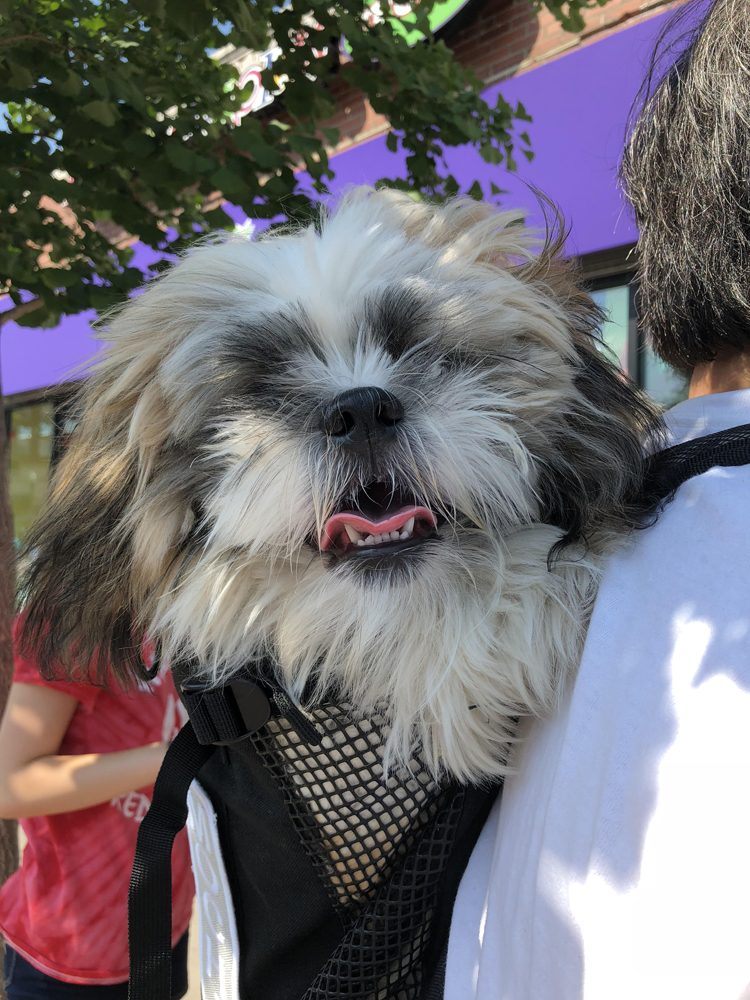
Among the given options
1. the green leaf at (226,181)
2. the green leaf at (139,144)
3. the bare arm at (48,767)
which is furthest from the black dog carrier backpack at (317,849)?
the green leaf at (139,144)

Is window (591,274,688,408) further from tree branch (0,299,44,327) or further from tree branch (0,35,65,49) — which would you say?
tree branch (0,35,65,49)

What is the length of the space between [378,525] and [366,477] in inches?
Answer: 3.2

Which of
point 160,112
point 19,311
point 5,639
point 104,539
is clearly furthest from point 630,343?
point 104,539

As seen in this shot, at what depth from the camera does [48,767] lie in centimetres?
196

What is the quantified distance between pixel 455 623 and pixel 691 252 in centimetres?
65

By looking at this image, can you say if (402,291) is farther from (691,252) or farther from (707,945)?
(707,945)

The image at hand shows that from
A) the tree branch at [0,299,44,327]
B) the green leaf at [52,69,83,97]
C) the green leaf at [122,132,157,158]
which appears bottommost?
the tree branch at [0,299,44,327]

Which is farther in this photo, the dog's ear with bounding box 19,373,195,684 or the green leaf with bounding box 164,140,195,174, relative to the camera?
the green leaf with bounding box 164,140,195,174

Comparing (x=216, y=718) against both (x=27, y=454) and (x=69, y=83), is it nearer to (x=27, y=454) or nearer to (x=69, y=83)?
(x=69, y=83)

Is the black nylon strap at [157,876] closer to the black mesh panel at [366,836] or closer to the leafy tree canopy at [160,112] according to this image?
the black mesh panel at [366,836]

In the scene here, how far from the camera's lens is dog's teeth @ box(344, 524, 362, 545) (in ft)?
3.76

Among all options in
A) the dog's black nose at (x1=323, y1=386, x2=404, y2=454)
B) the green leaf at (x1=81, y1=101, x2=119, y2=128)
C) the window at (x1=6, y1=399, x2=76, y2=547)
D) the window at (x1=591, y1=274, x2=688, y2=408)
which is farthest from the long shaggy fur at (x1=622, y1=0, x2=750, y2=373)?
the window at (x1=6, y1=399, x2=76, y2=547)

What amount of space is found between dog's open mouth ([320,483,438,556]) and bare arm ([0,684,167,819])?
1.11 metres

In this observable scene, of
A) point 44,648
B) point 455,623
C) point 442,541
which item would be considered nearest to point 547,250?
point 442,541
